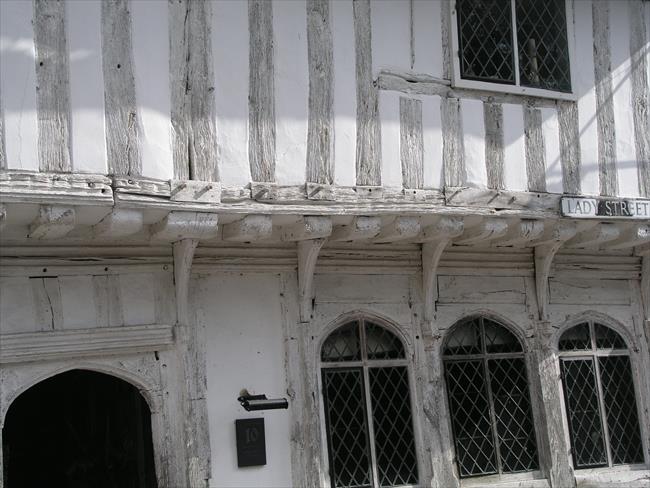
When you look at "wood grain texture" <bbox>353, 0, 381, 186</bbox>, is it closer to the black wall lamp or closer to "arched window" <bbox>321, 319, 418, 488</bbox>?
"arched window" <bbox>321, 319, 418, 488</bbox>

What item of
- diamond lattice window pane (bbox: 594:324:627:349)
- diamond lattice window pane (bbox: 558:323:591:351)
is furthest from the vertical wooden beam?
diamond lattice window pane (bbox: 594:324:627:349)

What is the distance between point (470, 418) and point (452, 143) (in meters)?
2.33

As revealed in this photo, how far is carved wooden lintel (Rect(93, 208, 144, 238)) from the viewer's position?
5.92 meters

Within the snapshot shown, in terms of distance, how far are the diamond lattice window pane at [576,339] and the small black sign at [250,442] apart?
303 centimetres

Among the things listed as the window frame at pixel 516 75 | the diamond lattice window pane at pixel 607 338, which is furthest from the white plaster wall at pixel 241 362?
the diamond lattice window pane at pixel 607 338

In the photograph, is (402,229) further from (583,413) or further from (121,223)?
(583,413)

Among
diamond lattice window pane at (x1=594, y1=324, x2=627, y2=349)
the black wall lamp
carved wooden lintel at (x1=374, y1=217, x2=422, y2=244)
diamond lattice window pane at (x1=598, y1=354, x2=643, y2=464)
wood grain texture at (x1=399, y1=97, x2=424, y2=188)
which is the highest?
wood grain texture at (x1=399, y1=97, x2=424, y2=188)

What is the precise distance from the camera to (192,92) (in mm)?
6355

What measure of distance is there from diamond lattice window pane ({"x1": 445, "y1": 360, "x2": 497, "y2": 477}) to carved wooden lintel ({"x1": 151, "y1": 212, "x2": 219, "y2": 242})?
2.64m

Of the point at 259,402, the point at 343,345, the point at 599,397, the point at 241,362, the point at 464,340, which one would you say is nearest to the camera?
the point at 259,402

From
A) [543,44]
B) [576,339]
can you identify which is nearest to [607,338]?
[576,339]

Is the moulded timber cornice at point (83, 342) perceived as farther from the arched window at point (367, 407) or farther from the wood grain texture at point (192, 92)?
the arched window at point (367, 407)

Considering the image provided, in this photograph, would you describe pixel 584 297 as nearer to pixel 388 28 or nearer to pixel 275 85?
pixel 388 28

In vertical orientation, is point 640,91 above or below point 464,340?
above
